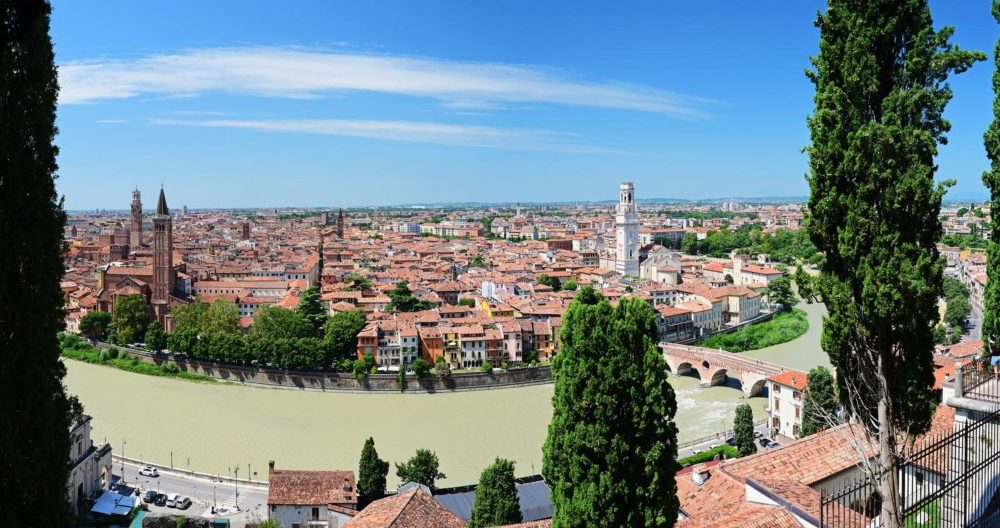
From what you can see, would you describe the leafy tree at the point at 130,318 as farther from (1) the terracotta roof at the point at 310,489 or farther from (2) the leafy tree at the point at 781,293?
(2) the leafy tree at the point at 781,293

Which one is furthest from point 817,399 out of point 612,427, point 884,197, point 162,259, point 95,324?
point 162,259

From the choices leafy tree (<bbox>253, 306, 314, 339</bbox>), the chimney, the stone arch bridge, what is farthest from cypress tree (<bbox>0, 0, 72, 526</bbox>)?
leafy tree (<bbox>253, 306, 314, 339</bbox>)

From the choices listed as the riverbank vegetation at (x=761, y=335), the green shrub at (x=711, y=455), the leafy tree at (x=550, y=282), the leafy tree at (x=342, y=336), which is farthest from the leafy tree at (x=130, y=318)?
the green shrub at (x=711, y=455)

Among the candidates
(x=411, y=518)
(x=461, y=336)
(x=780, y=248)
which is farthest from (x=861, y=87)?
(x=780, y=248)

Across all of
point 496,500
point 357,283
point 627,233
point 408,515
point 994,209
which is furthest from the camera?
point 627,233

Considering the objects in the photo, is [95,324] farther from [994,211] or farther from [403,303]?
[994,211]

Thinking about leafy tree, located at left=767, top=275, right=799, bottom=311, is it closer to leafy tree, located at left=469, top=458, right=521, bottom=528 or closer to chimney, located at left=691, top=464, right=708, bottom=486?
leafy tree, located at left=469, top=458, right=521, bottom=528

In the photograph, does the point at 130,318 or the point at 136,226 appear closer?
the point at 130,318

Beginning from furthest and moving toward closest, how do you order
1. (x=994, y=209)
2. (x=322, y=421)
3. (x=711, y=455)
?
1. (x=322, y=421)
2. (x=711, y=455)
3. (x=994, y=209)
